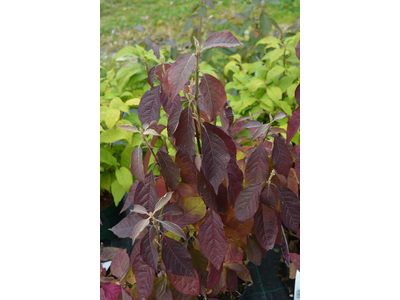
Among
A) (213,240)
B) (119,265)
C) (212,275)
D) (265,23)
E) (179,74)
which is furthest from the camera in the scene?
(265,23)

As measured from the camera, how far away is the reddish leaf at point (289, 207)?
1.14 meters

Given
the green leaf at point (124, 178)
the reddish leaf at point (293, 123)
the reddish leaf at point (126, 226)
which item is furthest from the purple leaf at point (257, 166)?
the green leaf at point (124, 178)

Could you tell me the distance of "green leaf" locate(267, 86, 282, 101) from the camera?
206 centimetres

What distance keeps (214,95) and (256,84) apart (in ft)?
4.13

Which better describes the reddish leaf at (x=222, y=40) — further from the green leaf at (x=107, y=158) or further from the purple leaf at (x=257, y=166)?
the green leaf at (x=107, y=158)

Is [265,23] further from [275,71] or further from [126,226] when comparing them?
[126,226]

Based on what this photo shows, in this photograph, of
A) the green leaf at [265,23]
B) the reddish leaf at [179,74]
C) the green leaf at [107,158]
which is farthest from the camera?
the green leaf at [265,23]

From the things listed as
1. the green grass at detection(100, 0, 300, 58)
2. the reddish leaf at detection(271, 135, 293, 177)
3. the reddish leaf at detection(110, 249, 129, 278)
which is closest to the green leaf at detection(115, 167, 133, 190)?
the reddish leaf at detection(110, 249, 129, 278)

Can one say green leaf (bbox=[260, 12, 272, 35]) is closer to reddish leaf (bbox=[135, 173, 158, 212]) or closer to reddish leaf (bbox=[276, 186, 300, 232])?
reddish leaf (bbox=[276, 186, 300, 232])

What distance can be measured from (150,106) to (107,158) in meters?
0.89

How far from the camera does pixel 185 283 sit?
1092 millimetres

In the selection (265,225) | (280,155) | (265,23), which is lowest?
(265,225)

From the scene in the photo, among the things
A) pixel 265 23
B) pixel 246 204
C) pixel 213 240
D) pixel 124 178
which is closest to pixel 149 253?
pixel 213 240
